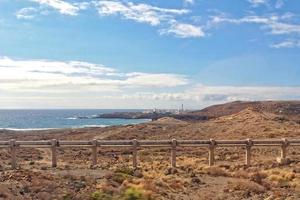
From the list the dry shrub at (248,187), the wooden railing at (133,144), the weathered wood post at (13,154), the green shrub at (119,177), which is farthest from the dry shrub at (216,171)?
the weathered wood post at (13,154)

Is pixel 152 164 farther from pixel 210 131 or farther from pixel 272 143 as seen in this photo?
pixel 210 131

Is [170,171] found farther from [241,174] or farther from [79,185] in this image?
[79,185]

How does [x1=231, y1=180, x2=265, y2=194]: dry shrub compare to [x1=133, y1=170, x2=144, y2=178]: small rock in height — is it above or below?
below

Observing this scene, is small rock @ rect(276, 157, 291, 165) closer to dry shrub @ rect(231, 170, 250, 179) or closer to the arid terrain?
the arid terrain

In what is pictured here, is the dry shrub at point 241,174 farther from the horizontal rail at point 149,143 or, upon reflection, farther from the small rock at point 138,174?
the small rock at point 138,174

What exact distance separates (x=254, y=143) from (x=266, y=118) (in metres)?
24.4

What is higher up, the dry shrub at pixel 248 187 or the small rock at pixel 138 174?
the small rock at pixel 138 174

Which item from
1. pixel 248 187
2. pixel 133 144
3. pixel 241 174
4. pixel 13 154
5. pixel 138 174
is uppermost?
pixel 133 144

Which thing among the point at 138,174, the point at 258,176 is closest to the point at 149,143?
the point at 138,174

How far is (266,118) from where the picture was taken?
51.4 meters

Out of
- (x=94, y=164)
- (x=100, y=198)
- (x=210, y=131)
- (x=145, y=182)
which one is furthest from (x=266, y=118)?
(x=100, y=198)

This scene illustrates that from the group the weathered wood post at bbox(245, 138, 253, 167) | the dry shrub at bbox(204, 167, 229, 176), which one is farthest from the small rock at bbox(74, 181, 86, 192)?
the weathered wood post at bbox(245, 138, 253, 167)

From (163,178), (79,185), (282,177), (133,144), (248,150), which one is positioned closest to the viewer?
(79,185)

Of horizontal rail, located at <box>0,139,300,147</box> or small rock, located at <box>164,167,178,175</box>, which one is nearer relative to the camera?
small rock, located at <box>164,167,178,175</box>
